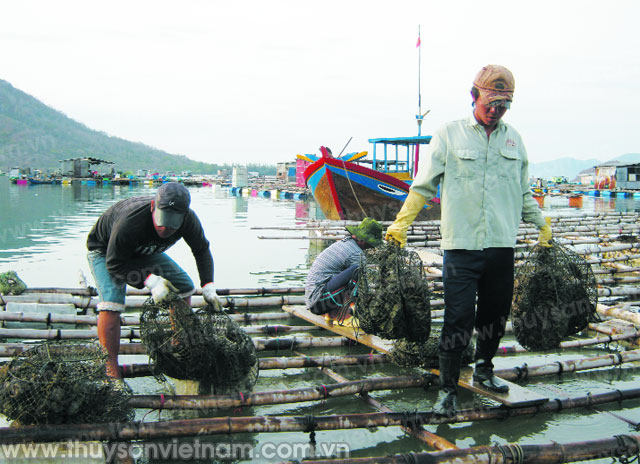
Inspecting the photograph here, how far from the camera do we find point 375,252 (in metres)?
3.73

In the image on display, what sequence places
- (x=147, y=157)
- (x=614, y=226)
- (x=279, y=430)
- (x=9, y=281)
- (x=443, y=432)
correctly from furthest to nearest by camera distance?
(x=147, y=157), (x=614, y=226), (x=9, y=281), (x=443, y=432), (x=279, y=430)

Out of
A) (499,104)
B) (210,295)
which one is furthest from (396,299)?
(499,104)

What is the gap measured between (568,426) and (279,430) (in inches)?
78.1

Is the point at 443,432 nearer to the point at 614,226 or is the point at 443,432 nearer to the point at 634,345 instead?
the point at 634,345

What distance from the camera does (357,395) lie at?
158 inches

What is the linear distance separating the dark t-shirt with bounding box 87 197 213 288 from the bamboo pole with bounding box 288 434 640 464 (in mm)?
1764

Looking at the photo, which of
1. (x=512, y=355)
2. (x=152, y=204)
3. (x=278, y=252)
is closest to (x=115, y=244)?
(x=152, y=204)

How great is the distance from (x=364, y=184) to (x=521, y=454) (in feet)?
49.7

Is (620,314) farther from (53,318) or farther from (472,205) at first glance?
(53,318)

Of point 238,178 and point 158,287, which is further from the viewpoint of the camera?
point 238,178

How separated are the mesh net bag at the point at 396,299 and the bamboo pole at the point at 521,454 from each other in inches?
39.0

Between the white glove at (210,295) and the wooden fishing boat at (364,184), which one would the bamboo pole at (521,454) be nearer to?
the white glove at (210,295)

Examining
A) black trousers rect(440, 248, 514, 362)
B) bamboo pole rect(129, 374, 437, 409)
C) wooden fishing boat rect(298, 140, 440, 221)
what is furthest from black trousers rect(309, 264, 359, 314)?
wooden fishing boat rect(298, 140, 440, 221)

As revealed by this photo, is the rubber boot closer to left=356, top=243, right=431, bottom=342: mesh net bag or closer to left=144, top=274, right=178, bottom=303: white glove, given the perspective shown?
left=356, top=243, right=431, bottom=342: mesh net bag
